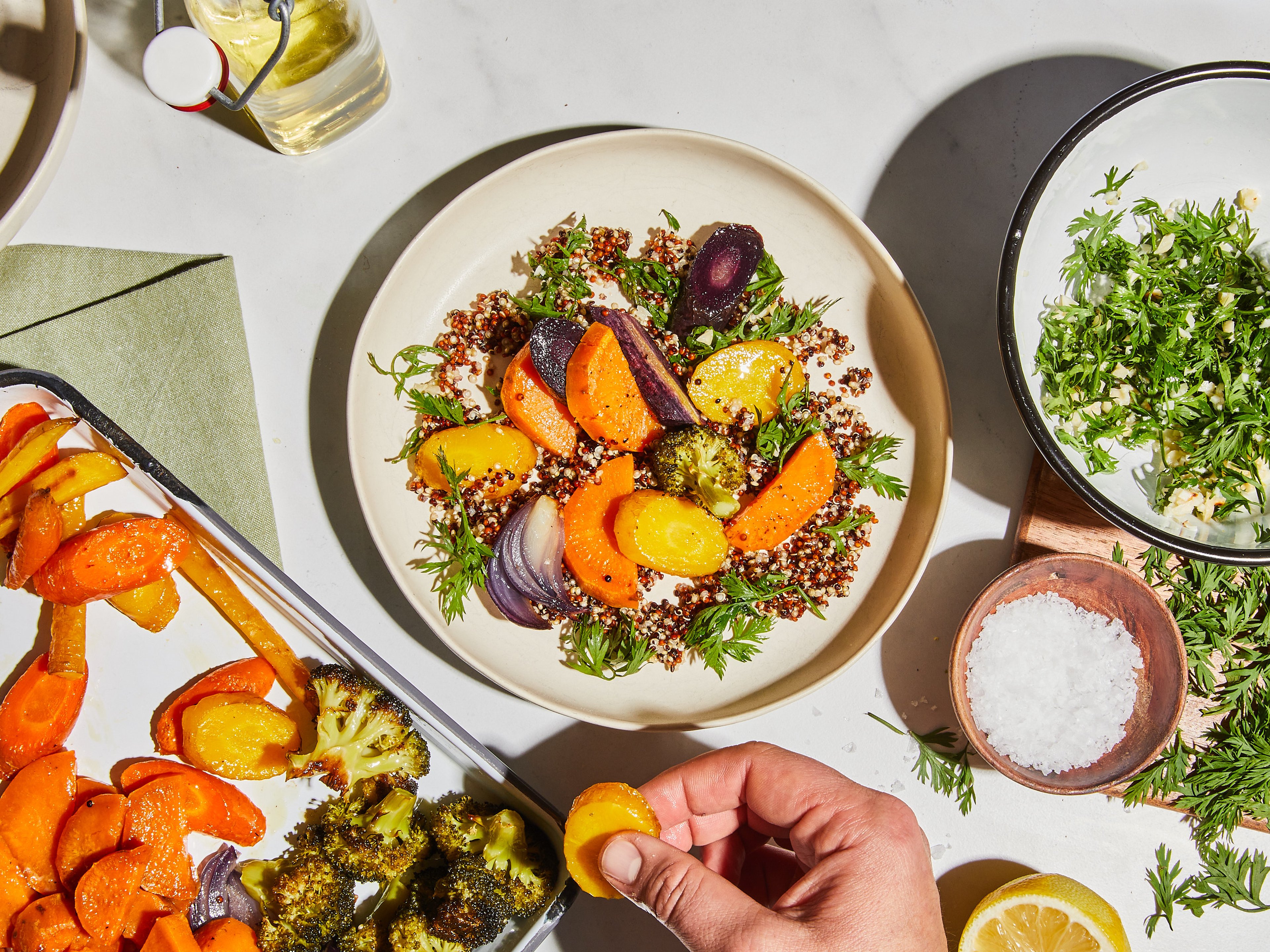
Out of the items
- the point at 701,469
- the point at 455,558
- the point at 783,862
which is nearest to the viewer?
the point at 701,469

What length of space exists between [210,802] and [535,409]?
116 centimetres

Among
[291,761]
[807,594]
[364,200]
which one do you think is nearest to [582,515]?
[807,594]

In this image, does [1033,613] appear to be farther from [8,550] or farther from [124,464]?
[8,550]

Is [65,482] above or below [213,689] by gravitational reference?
above

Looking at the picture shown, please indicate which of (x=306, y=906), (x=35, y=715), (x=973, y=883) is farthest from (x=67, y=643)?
(x=973, y=883)

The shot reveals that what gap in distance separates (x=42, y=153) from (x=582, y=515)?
4.07 ft

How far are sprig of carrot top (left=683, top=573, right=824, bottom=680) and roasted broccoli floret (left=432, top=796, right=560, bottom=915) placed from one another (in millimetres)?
546

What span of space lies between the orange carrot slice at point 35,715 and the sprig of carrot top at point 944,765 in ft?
6.17

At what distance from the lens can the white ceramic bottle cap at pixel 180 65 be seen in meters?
1.50

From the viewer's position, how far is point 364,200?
191cm

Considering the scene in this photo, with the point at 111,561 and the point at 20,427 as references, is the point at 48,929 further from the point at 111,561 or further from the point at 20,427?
the point at 20,427

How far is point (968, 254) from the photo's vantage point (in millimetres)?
1890

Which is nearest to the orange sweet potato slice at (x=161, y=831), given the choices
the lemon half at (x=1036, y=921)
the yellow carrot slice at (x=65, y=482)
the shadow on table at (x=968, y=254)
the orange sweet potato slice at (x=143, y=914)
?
the orange sweet potato slice at (x=143, y=914)

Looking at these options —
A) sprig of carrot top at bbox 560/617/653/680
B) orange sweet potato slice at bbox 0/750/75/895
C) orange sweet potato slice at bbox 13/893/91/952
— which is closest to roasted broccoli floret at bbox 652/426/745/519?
sprig of carrot top at bbox 560/617/653/680
